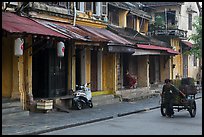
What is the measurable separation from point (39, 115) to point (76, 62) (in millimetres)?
5843

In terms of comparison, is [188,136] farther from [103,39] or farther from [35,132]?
[103,39]

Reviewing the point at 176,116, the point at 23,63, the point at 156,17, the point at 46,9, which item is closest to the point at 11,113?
the point at 23,63

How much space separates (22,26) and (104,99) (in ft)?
26.8

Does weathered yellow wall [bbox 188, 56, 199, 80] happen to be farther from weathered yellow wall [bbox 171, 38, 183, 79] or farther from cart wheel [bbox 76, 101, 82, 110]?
cart wheel [bbox 76, 101, 82, 110]

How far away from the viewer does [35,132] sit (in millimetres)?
11617

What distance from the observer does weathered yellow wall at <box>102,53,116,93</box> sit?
2280 cm

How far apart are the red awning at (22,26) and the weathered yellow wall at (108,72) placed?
7.62 meters

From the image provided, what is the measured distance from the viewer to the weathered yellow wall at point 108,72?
22797 millimetres

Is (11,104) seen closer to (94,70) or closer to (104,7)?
(94,70)

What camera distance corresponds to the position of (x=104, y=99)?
2111 centimetres

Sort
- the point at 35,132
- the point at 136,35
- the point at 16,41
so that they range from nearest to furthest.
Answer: the point at 35,132 < the point at 16,41 < the point at 136,35

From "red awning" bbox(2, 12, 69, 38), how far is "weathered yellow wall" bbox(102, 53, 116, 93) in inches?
300

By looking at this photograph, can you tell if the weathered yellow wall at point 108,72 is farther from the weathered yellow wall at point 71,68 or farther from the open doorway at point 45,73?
the open doorway at point 45,73

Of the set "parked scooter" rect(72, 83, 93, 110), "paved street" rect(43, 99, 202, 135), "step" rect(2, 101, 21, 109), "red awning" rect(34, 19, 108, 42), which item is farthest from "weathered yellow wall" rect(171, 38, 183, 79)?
"step" rect(2, 101, 21, 109)
